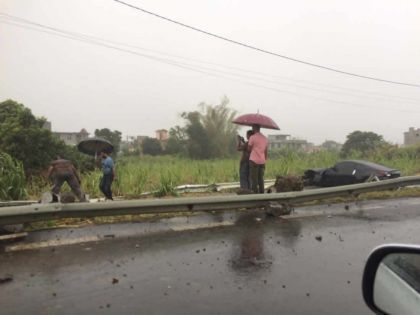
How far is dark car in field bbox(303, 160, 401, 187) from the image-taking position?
53.8 feet

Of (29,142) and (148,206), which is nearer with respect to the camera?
(148,206)

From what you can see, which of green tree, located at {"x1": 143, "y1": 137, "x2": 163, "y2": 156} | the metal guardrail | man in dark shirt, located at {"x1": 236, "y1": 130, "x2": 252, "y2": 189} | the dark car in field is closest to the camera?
the metal guardrail

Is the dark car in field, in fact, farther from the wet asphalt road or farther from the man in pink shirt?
the wet asphalt road

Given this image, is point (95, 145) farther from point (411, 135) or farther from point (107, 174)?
point (411, 135)

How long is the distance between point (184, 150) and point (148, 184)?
4496cm

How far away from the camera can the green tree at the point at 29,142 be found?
20750 millimetres

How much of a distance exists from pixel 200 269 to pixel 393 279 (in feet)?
11.2

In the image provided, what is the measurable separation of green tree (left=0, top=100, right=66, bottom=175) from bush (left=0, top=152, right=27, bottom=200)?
1164 cm

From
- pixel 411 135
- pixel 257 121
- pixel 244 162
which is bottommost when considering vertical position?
pixel 244 162

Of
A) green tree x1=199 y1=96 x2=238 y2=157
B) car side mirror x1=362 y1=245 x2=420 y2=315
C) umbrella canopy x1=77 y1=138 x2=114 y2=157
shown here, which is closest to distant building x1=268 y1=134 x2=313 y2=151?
green tree x1=199 y1=96 x2=238 y2=157

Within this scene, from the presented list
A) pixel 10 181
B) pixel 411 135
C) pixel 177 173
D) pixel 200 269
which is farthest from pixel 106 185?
pixel 411 135

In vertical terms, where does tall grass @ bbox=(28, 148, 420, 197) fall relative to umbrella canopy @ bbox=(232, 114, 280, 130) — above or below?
below

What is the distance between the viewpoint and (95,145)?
44.3 feet

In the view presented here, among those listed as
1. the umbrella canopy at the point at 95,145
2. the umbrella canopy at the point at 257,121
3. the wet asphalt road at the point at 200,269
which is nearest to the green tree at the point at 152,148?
the umbrella canopy at the point at 95,145
